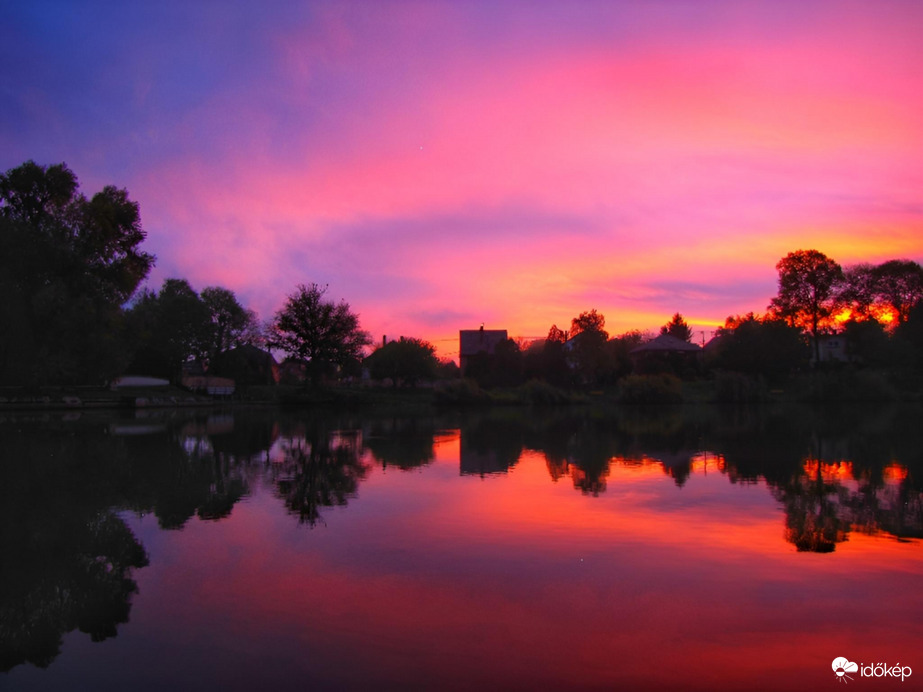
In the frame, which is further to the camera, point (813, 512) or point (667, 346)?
point (667, 346)

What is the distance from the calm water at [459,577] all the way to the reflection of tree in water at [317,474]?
12 centimetres

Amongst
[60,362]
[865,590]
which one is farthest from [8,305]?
[865,590]

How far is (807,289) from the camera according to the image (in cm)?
6769

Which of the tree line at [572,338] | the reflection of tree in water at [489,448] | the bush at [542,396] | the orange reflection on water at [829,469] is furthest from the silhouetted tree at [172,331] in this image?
the orange reflection on water at [829,469]

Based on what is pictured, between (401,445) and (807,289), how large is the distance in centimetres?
5900

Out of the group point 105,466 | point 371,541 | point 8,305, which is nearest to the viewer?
point 371,541

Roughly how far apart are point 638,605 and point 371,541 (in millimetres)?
3734

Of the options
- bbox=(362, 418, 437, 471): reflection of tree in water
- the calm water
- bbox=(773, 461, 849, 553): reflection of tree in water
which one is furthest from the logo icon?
bbox=(362, 418, 437, 471): reflection of tree in water

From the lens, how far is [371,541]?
8.75 metres

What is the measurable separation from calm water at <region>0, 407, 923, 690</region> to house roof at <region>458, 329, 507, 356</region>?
83.5m

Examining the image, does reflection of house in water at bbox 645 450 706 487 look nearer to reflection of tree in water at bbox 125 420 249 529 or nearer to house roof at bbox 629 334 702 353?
reflection of tree in water at bbox 125 420 249 529

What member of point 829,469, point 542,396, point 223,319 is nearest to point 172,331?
point 223,319

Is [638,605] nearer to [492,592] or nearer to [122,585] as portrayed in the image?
[492,592]

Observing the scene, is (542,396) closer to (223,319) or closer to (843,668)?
(223,319)
